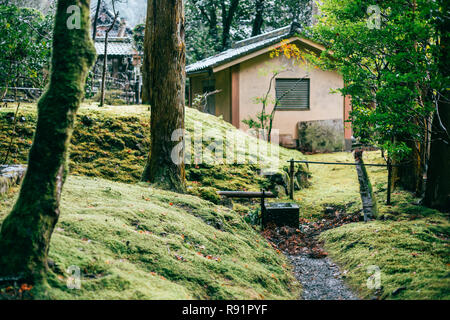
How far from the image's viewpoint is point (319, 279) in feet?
19.8

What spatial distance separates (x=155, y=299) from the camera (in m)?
3.58

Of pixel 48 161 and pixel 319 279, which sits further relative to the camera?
pixel 319 279

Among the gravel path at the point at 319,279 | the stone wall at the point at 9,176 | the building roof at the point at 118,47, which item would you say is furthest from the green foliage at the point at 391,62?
the building roof at the point at 118,47

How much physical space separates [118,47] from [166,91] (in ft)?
68.3

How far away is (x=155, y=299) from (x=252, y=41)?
1947 centimetres

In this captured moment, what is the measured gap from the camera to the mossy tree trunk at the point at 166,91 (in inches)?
308

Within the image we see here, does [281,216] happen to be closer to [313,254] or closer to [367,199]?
[313,254]

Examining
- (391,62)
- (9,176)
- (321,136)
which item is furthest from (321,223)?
(321,136)

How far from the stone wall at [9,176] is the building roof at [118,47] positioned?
776 inches

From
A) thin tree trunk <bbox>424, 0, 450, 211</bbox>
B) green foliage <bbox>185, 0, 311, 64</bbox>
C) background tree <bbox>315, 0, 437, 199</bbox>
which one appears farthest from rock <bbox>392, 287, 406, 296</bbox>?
green foliage <bbox>185, 0, 311, 64</bbox>

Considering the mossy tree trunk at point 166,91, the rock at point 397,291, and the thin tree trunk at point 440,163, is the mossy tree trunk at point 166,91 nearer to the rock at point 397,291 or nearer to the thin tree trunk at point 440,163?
the rock at point 397,291

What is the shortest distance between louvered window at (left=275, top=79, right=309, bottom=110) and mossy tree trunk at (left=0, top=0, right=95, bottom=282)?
14.7 metres
